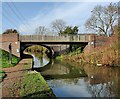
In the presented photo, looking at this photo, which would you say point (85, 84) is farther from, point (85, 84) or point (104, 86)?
point (104, 86)

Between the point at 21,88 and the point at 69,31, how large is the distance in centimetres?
3893

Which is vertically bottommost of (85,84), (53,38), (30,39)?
(85,84)

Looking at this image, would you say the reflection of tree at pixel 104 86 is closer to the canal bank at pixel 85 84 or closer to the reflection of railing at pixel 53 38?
the canal bank at pixel 85 84

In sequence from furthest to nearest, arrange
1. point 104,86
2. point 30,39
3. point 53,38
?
point 53,38, point 30,39, point 104,86

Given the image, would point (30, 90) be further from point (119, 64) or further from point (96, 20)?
point (96, 20)

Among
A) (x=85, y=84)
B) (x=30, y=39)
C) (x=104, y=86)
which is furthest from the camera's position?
(x=30, y=39)

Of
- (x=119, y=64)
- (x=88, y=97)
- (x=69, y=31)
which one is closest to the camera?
(x=88, y=97)

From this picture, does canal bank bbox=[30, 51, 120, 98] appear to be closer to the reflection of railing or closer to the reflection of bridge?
the reflection of bridge

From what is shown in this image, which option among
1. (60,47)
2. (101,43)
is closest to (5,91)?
(101,43)

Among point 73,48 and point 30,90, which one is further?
point 73,48

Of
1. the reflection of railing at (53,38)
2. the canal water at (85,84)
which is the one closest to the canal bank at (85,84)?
the canal water at (85,84)

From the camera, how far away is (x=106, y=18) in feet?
139

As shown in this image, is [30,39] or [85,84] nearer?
[85,84]

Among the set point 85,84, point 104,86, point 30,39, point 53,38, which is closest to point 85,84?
point 85,84
